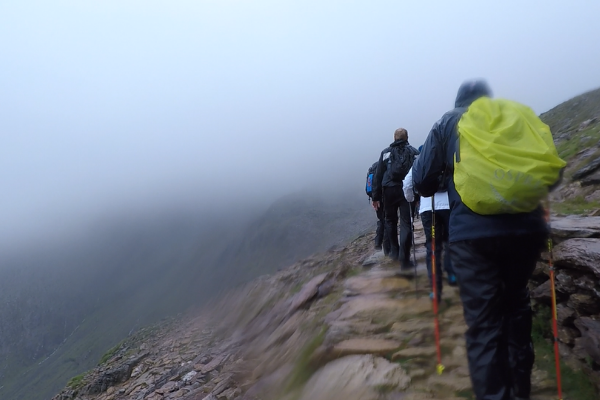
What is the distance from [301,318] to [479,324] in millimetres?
6241

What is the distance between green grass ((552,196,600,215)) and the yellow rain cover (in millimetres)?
7423

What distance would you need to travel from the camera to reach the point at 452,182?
3766 millimetres

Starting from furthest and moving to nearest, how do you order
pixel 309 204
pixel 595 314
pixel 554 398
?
pixel 309 204 < pixel 595 314 < pixel 554 398

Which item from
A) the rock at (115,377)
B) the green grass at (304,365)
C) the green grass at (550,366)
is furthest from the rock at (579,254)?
the rock at (115,377)

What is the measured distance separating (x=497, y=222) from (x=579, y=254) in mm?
2361

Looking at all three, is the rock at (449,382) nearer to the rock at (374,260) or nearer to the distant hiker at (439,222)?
the distant hiker at (439,222)

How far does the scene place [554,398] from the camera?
420 centimetres

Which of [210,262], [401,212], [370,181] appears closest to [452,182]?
[401,212]

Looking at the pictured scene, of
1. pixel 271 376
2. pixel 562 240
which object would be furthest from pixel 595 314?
pixel 271 376

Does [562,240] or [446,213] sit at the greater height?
[446,213]

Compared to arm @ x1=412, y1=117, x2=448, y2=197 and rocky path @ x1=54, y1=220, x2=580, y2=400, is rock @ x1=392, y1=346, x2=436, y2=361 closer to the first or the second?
rocky path @ x1=54, y1=220, x2=580, y2=400

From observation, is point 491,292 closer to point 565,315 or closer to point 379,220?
point 565,315

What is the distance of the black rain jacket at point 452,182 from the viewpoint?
3.36m

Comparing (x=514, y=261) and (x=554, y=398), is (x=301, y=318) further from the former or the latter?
(x=514, y=261)
